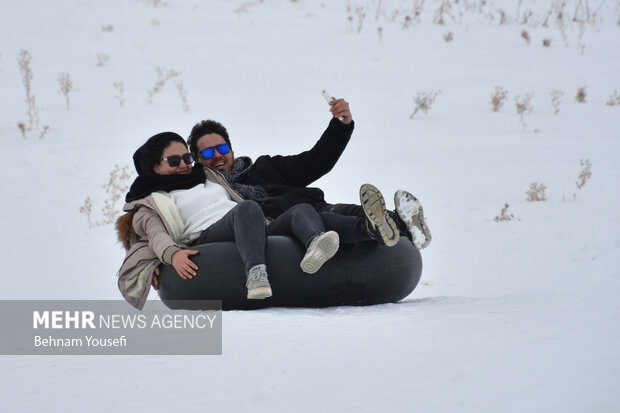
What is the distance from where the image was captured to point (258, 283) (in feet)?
13.8

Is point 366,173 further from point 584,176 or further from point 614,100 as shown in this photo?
point 614,100

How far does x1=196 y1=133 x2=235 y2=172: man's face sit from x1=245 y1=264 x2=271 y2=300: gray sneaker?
4.15 feet

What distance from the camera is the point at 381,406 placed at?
2969 millimetres

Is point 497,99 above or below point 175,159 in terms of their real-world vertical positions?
above

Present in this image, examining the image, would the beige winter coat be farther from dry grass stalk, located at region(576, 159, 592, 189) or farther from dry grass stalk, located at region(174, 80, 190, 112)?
dry grass stalk, located at region(174, 80, 190, 112)

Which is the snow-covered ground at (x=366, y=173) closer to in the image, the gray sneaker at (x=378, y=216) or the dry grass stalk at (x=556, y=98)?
the dry grass stalk at (x=556, y=98)

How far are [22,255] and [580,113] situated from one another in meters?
6.96

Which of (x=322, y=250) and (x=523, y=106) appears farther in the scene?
(x=523, y=106)

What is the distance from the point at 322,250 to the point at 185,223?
42.1 inches

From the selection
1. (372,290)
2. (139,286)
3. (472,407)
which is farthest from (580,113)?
(472,407)

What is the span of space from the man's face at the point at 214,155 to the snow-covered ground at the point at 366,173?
52.9 inches

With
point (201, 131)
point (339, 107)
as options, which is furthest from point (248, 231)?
point (201, 131)

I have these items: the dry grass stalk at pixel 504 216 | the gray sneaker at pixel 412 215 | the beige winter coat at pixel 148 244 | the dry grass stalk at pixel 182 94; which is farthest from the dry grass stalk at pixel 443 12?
the beige winter coat at pixel 148 244

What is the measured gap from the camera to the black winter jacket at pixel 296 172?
17.2 ft
